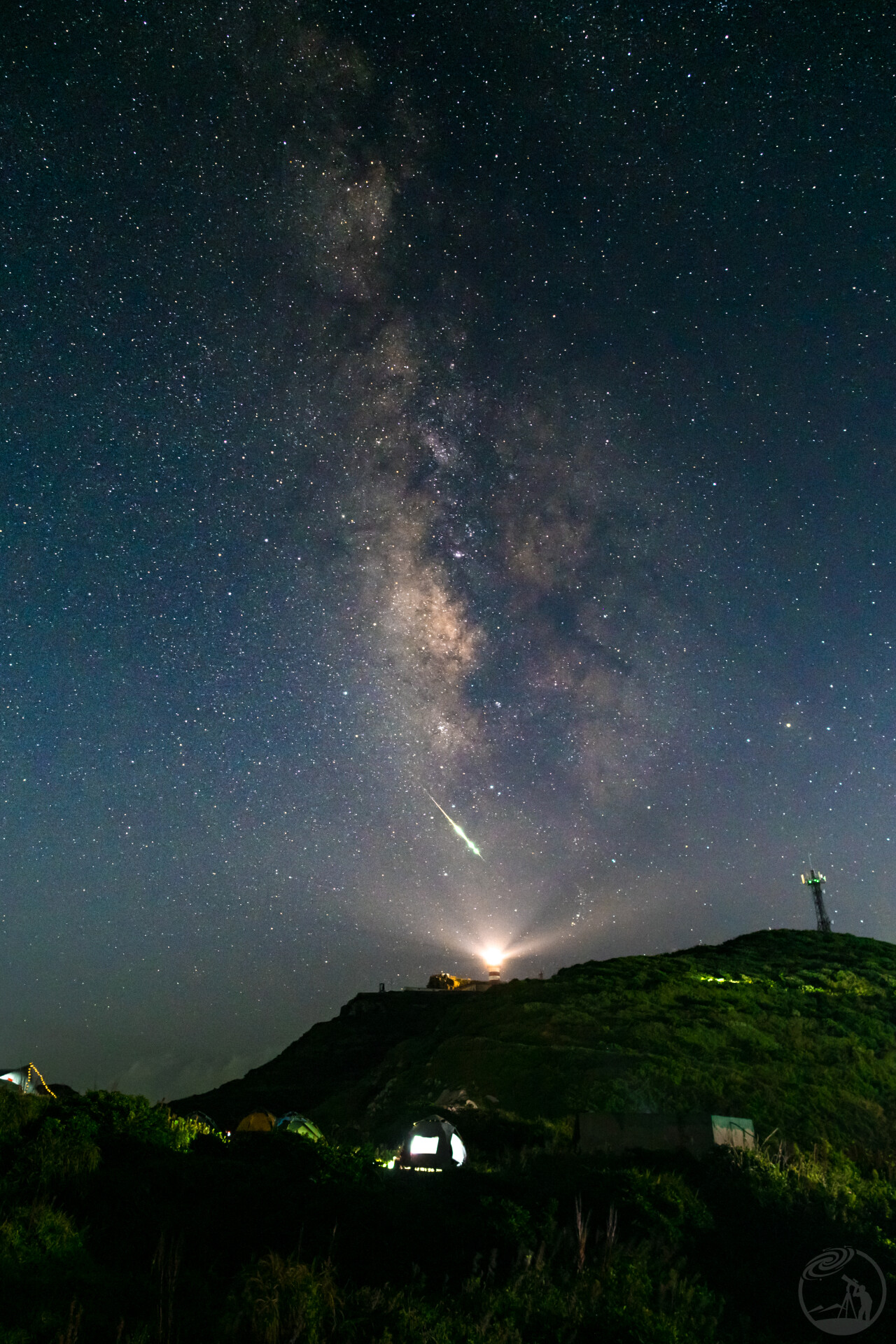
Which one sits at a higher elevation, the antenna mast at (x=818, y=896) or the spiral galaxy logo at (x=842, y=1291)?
the antenna mast at (x=818, y=896)

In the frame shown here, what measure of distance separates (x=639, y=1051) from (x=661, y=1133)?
1936 centimetres

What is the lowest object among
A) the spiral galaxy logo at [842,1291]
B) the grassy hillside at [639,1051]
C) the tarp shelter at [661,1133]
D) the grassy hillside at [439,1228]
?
the spiral galaxy logo at [842,1291]

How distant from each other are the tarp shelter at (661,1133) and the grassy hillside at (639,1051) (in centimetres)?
739

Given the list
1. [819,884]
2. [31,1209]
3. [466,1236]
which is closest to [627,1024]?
[466,1236]

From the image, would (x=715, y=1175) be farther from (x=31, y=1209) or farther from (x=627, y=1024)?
(x=627, y=1024)

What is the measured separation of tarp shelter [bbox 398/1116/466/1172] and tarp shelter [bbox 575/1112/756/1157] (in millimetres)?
6541

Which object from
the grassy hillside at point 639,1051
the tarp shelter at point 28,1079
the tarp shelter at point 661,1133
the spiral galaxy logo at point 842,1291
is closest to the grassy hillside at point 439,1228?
the spiral galaxy logo at point 842,1291

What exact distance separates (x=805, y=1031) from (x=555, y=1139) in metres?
25.2

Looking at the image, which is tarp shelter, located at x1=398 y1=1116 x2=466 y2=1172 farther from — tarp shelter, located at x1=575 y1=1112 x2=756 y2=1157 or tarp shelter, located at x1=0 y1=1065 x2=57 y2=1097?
tarp shelter, located at x1=0 y1=1065 x2=57 y2=1097

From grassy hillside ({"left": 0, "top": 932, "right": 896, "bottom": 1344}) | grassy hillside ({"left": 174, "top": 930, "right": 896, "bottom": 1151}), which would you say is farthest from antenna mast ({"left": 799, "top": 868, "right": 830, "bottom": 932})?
grassy hillside ({"left": 0, "top": 932, "right": 896, "bottom": 1344})

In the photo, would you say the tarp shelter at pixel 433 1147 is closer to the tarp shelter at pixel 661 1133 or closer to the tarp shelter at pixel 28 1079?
the tarp shelter at pixel 661 1133

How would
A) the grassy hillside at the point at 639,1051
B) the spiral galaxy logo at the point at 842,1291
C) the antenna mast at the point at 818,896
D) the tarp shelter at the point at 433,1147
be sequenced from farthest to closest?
the antenna mast at the point at 818,896 → the grassy hillside at the point at 639,1051 → the tarp shelter at the point at 433,1147 → the spiral galaxy logo at the point at 842,1291

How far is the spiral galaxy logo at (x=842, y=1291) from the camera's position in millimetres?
13086

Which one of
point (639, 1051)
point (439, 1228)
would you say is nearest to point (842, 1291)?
point (439, 1228)
